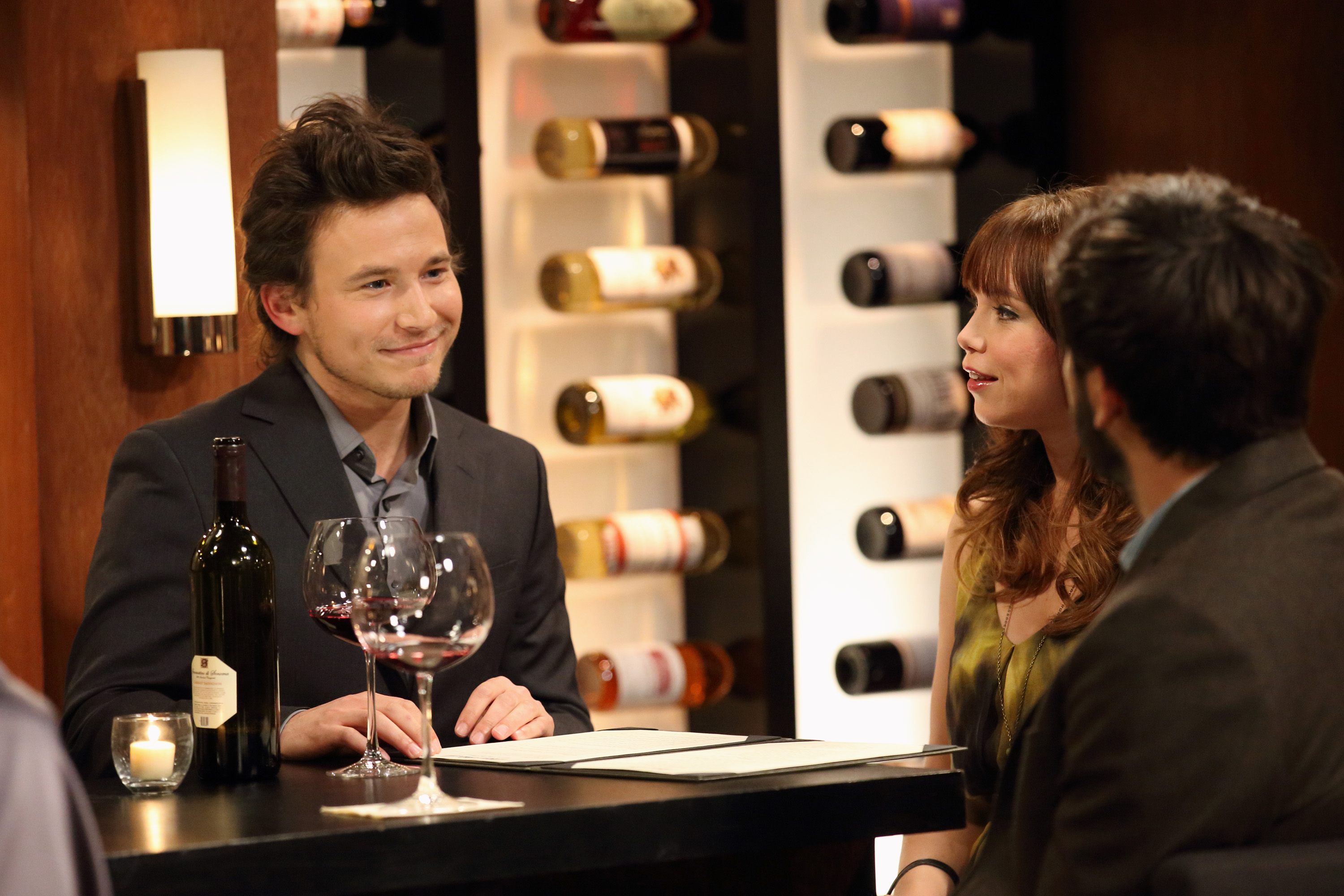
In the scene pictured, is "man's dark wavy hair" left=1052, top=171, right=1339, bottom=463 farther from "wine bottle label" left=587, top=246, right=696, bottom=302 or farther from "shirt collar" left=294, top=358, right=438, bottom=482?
"wine bottle label" left=587, top=246, right=696, bottom=302

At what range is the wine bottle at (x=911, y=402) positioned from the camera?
391 cm

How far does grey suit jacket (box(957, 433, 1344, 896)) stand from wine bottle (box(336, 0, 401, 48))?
2476 mm

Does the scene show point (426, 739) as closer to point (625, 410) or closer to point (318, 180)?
point (318, 180)

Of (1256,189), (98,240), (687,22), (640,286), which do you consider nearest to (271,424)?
(98,240)

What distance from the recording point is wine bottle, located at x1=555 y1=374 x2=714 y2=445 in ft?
12.3

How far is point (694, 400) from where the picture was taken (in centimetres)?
389

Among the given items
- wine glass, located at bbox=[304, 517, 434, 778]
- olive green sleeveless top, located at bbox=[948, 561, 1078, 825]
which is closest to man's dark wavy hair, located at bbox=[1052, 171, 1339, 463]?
wine glass, located at bbox=[304, 517, 434, 778]

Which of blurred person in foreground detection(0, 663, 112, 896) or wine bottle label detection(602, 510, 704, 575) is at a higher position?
blurred person in foreground detection(0, 663, 112, 896)

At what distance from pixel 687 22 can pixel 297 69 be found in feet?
2.78

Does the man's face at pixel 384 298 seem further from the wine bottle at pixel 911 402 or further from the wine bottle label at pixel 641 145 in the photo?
the wine bottle at pixel 911 402

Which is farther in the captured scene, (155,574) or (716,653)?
(716,653)

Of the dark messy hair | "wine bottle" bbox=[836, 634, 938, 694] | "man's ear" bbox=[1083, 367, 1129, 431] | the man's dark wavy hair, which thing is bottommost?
"wine bottle" bbox=[836, 634, 938, 694]

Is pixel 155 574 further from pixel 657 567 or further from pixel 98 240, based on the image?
pixel 657 567

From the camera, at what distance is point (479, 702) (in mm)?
2186
